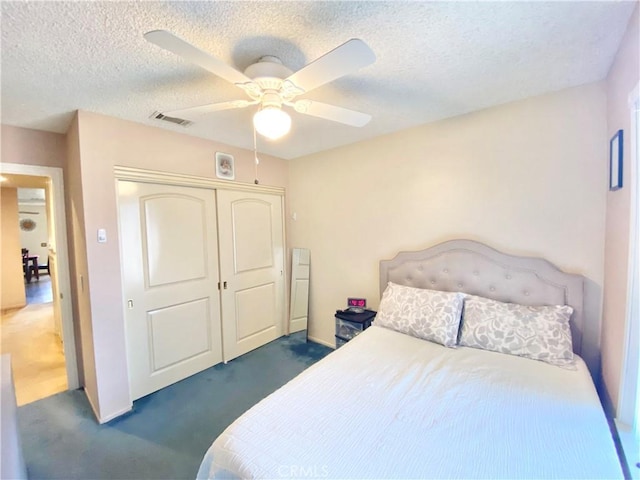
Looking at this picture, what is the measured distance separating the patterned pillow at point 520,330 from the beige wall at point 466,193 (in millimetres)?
315

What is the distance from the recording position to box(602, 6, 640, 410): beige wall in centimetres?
129

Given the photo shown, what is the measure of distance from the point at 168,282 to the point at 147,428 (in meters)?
1.14

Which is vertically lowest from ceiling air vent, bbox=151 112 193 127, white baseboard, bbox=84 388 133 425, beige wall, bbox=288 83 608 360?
white baseboard, bbox=84 388 133 425

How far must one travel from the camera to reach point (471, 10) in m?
1.14

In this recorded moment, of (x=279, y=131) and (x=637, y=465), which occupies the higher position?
(x=279, y=131)

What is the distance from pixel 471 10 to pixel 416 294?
1.75 meters

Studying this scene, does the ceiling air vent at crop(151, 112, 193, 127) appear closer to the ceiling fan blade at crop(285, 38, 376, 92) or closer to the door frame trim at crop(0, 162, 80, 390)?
the door frame trim at crop(0, 162, 80, 390)

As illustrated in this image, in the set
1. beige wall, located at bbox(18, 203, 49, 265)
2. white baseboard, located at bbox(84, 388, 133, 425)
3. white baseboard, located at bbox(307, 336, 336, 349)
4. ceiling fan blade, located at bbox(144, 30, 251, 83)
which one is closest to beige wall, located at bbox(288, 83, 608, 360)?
white baseboard, located at bbox(307, 336, 336, 349)

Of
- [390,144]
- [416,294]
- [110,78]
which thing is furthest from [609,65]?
[110,78]

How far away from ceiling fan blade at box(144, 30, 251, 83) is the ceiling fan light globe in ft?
0.50

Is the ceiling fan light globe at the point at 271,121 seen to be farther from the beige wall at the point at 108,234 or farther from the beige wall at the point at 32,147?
the beige wall at the point at 32,147

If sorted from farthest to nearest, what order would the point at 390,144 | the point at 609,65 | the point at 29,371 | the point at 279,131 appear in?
the point at 29,371
the point at 390,144
the point at 609,65
the point at 279,131

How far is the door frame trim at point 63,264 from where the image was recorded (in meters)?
2.44

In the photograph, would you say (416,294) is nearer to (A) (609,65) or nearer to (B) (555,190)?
(B) (555,190)
